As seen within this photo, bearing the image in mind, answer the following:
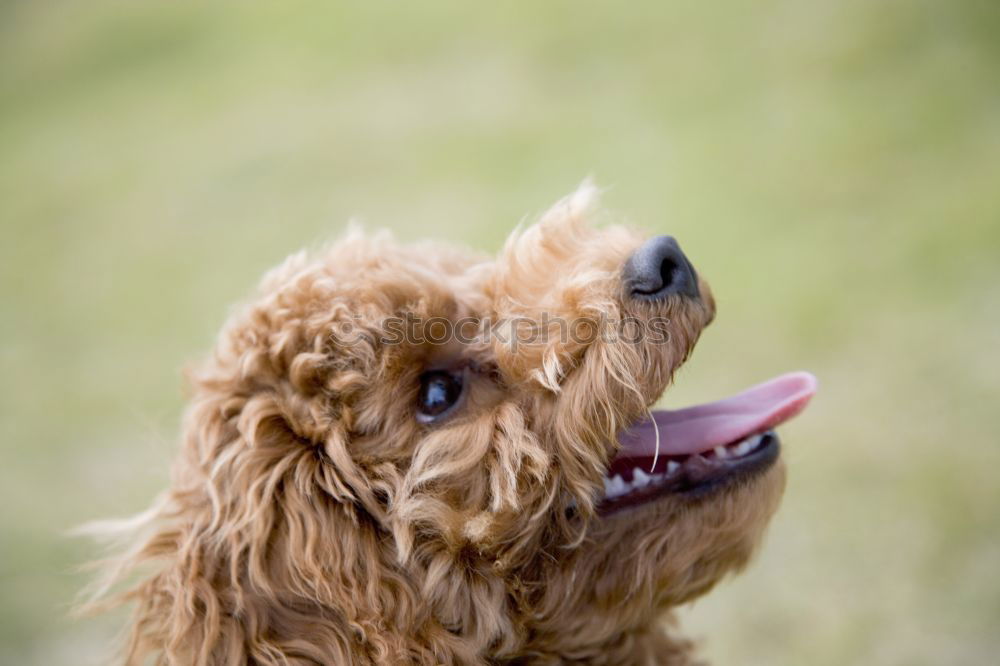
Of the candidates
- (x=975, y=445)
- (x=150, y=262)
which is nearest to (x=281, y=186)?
(x=150, y=262)

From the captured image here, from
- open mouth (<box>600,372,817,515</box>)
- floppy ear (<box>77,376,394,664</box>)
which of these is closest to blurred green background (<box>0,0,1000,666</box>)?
floppy ear (<box>77,376,394,664</box>)

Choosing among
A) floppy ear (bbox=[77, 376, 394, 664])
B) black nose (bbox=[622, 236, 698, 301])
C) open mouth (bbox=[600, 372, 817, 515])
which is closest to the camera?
floppy ear (bbox=[77, 376, 394, 664])

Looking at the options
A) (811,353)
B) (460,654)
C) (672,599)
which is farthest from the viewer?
(811,353)

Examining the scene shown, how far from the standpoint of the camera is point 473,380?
235 centimetres

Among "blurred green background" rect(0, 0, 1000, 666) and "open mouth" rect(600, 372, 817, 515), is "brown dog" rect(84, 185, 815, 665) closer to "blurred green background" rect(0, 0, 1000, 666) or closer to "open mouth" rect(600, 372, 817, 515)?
"open mouth" rect(600, 372, 817, 515)

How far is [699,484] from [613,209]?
13.7ft

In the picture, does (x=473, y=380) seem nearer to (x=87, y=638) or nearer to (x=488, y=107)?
(x=87, y=638)

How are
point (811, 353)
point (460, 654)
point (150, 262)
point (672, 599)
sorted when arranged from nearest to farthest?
point (460, 654) < point (672, 599) < point (811, 353) < point (150, 262)

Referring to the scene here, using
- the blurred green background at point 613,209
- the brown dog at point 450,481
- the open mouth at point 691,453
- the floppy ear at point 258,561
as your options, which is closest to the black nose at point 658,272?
the brown dog at point 450,481

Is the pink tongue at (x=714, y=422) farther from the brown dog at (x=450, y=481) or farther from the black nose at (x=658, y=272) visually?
the black nose at (x=658, y=272)

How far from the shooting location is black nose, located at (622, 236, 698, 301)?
2186 mm

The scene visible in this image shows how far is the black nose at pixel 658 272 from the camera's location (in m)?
2.19

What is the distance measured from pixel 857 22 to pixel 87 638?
7.47 m

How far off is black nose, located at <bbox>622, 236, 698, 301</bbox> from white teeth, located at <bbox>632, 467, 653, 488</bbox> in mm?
471
